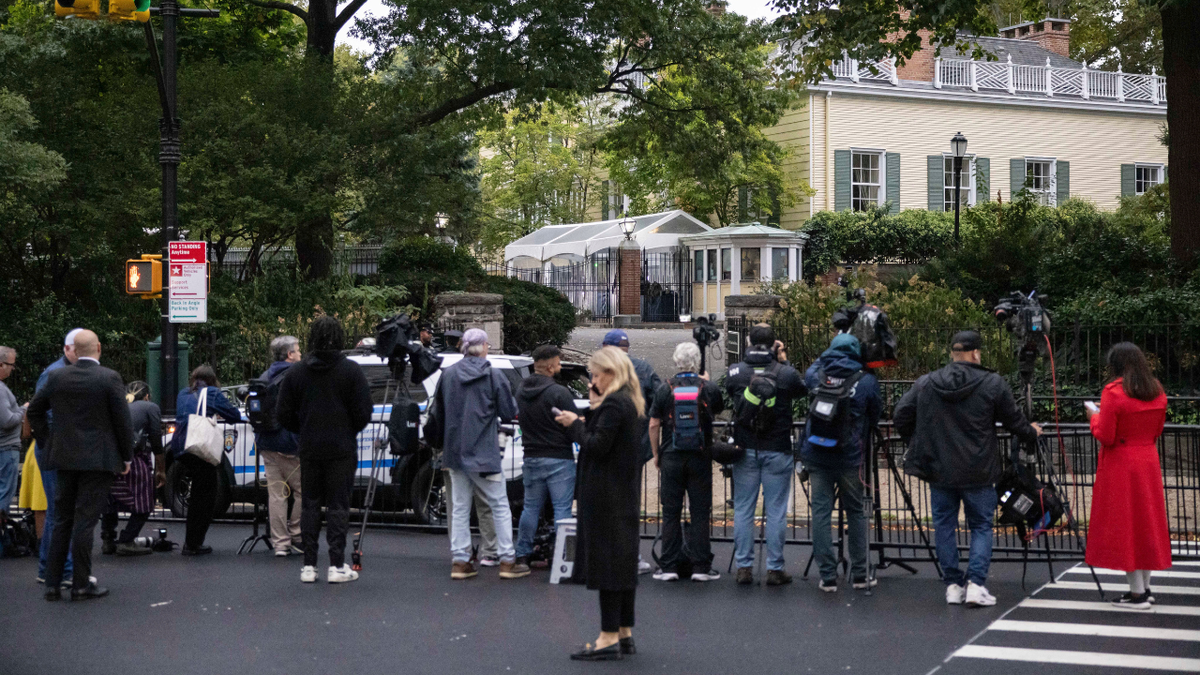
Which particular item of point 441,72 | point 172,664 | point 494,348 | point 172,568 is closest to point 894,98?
point 441,72

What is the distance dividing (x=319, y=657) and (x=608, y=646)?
1.67 m

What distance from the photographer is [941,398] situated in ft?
A: 27.0

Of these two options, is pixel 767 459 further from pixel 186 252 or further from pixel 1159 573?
pixel 186 252

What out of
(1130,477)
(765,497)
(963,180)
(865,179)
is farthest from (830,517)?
(963,180)

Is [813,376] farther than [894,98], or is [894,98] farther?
[894,98]

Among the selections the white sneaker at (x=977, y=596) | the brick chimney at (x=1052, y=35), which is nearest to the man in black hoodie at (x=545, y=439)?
the white sneaker at (x=977, y=596)

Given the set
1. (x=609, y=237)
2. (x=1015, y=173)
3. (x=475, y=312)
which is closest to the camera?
(x=475, y=312)

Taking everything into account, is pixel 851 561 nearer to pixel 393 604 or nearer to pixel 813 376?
pixel 813 376

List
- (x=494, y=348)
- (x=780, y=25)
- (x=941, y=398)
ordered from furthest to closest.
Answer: (x=494, y=348) < (x=780, y=25) < (x=941, y=398)

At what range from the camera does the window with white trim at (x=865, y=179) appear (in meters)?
36.5

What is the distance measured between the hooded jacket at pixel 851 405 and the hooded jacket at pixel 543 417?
5.86ft

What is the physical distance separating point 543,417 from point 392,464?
297cm

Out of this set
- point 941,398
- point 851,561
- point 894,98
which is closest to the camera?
point 941,398

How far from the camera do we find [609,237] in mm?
35781
